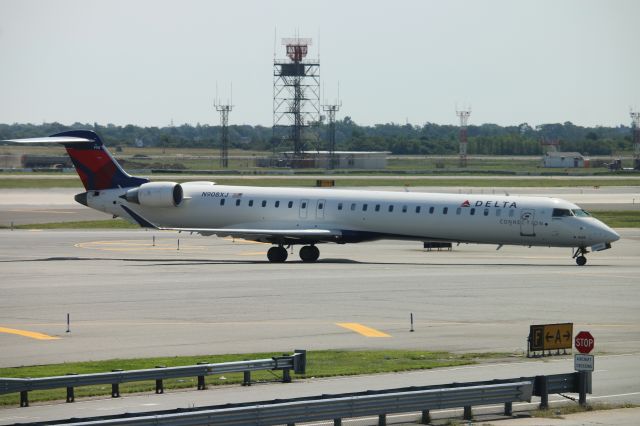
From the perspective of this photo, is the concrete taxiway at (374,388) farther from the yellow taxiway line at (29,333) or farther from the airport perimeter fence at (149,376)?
the yellow taxiway line at (29,333)

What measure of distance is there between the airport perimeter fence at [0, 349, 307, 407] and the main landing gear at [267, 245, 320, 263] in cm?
2605

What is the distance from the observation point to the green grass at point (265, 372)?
23047 mm

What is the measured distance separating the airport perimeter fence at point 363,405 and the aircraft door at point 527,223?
87.8 ft

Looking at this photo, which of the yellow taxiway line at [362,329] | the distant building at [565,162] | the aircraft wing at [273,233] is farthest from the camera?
the distant building at [565,162]

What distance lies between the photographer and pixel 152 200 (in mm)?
52844

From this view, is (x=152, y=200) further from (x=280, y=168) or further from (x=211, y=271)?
(x=280, y=168)

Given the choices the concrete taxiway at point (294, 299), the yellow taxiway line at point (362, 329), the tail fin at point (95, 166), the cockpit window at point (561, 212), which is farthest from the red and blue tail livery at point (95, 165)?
the yellow taxiway line at point (362, 329)

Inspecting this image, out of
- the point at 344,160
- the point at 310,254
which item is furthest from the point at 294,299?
the point at 344,160

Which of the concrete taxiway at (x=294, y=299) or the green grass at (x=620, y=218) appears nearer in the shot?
the concrete taxiway at (x=294, y=299)

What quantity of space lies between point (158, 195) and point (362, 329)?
23.5 m

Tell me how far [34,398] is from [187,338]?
7.72 meters

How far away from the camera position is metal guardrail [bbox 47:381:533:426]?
57.4 ft

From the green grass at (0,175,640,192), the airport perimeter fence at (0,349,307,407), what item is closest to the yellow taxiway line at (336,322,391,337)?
the airport perimeter fence at (0,349,307,407)

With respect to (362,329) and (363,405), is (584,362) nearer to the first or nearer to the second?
(363,405)
